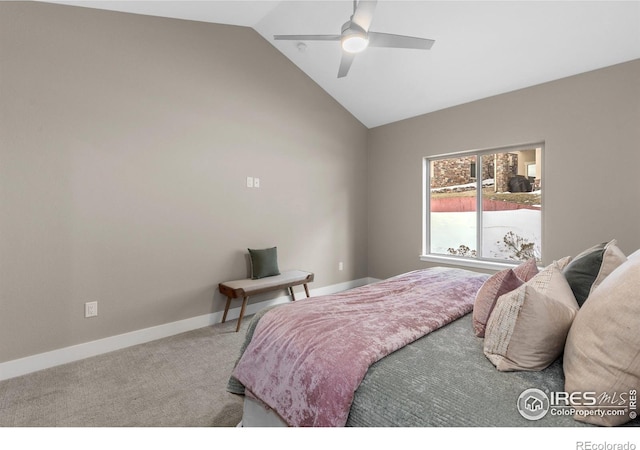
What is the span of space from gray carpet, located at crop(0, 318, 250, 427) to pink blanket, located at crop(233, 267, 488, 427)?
0.60m

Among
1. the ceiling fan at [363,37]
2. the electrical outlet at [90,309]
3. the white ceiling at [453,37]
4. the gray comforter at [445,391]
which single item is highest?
the white ceiling at [453,37]

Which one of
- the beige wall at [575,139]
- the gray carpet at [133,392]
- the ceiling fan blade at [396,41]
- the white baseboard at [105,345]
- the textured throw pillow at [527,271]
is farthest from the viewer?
the beige wall at [575,139]

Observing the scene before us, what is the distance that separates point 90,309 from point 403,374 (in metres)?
2.66

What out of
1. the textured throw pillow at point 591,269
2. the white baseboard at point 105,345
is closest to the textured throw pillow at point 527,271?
the textured throw pillow at point 591,269

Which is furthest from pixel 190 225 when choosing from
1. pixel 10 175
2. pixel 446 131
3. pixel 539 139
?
pixel 539 139

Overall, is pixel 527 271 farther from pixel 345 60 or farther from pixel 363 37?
pixel 345 60

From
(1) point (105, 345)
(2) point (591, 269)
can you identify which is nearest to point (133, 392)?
(1) point (105, 345)

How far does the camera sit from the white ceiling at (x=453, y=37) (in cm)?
257

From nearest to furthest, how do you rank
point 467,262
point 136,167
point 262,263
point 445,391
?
point 445,391 → point 136,167 → point 262,263 → point 467,262

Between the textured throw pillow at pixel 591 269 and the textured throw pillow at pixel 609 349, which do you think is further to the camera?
the textured throw pillow at pixel 591 269

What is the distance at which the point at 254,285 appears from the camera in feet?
10.5

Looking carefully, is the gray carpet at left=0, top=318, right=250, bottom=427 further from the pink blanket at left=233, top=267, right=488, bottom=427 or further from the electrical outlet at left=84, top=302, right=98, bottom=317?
→ the pink blanket at left=233, top=267, right=488, bottom=427

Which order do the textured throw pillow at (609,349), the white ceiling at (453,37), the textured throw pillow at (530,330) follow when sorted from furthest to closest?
1. the white ceiling at (453,37)
2. the textured throw pillow at (530,330)
3. the textured throw pillow at (609,349)

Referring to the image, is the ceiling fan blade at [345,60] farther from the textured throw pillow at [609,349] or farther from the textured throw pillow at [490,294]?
the textured throw pillow at [609,349]
